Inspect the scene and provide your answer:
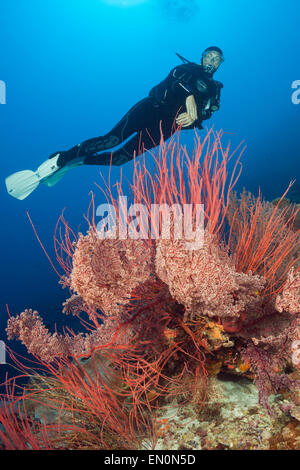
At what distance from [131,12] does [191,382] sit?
64333mm

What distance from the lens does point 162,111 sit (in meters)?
5.95

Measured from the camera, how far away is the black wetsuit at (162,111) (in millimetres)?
5289

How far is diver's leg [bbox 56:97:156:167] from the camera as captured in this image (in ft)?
20.2

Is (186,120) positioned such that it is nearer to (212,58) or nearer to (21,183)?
(212,58)

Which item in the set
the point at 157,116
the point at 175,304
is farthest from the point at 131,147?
the point at 175,304

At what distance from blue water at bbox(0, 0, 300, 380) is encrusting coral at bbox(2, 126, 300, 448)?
104 feet

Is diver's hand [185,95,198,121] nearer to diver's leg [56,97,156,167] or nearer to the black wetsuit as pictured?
the black wetsuit

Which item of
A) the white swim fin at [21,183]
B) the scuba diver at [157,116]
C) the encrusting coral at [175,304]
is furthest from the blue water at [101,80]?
the encrusting coral at [175,304]

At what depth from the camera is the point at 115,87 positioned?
6134cm

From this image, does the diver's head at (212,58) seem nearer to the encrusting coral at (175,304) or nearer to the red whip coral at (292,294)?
the encrusting coral at (175,304)

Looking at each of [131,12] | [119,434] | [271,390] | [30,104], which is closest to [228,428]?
[271,390]

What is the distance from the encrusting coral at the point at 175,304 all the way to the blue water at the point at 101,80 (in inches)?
1244

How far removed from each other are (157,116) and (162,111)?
17cm

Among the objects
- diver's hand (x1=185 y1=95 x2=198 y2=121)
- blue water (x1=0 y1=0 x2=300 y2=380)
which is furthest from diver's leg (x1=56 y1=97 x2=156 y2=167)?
blue water (x1=0 y1=0 x2=300 y2=380)
